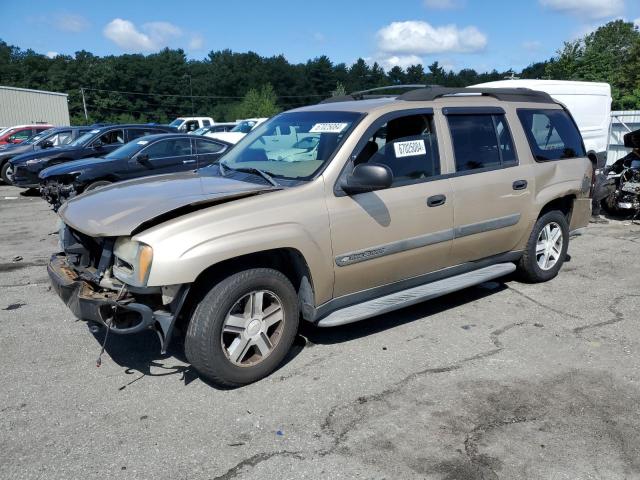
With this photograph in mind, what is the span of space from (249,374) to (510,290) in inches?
127

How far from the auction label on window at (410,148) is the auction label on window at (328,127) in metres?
0.45

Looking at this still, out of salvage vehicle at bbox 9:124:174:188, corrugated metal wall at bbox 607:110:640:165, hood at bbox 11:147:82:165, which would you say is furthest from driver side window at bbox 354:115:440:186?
corrugated metal wall at bbox 607:110:640:165

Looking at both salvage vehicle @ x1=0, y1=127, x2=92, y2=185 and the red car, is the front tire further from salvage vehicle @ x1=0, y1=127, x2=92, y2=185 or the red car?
the red car

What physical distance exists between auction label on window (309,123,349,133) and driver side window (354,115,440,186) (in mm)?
244

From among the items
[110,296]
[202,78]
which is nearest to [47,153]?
[110,296]

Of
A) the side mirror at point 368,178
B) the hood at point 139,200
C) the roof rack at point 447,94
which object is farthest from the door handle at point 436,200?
the hood at point 139,200

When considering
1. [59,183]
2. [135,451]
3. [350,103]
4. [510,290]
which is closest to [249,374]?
[135,451]

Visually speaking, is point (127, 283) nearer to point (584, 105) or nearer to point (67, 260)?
point (67, 260)

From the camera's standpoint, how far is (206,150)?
37.2ft

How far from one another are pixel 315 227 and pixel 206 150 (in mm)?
8136

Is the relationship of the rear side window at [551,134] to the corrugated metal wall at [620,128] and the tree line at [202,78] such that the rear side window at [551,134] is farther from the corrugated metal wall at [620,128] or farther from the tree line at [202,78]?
the tree line at [202,78]

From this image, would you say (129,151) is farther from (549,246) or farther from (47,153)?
(549,246)

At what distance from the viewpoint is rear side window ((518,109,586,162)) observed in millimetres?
5371

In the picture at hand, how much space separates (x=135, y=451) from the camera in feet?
9.74
